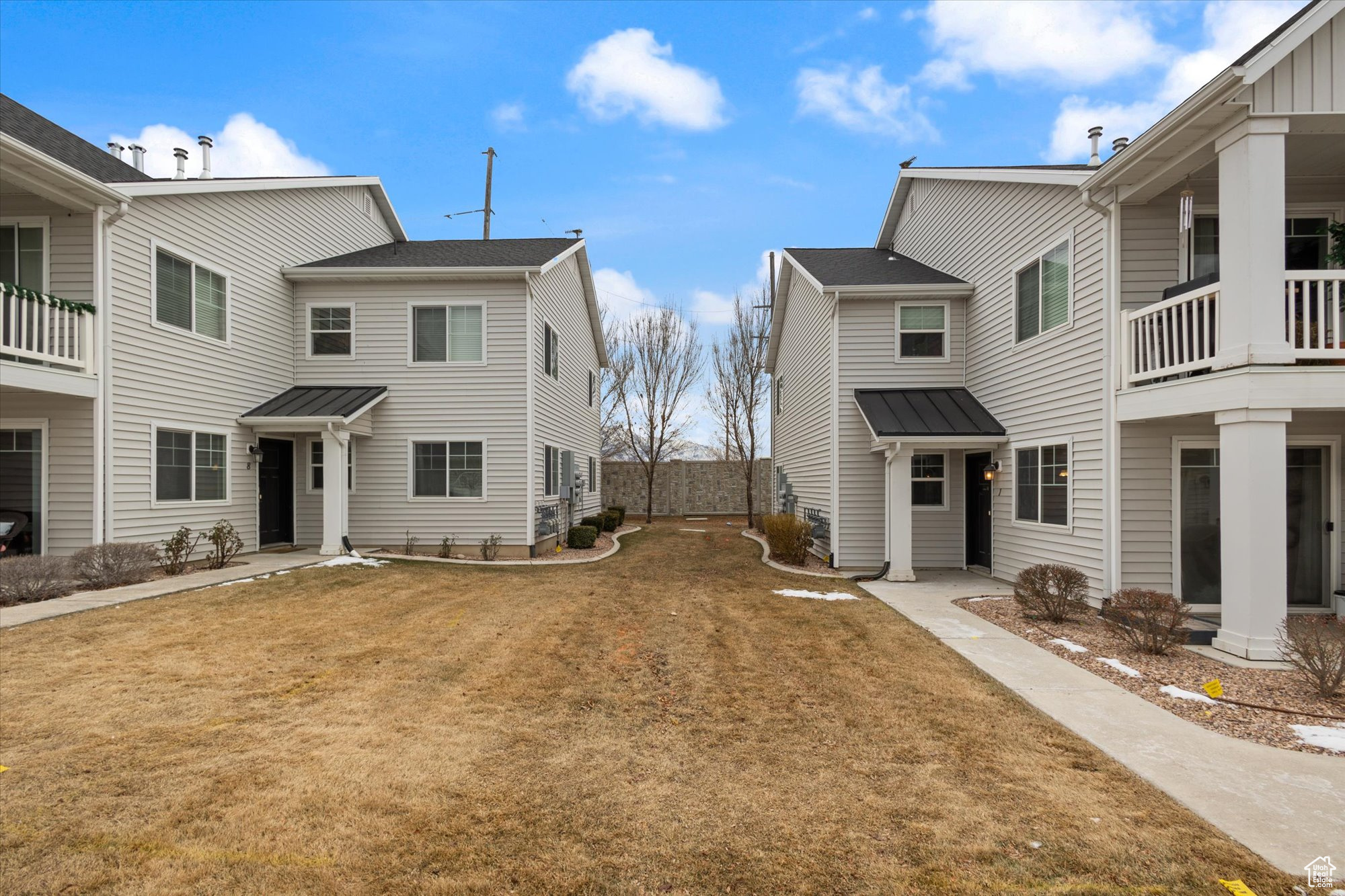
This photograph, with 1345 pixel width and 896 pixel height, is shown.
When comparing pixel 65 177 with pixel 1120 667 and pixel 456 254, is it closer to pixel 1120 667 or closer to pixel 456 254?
pixel 456 254

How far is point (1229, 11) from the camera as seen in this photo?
34.1 feet

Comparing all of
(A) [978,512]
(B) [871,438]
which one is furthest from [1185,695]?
(B) [871,438]

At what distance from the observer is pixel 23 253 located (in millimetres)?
9461

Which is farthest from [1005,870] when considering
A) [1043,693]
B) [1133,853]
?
[1043,693]

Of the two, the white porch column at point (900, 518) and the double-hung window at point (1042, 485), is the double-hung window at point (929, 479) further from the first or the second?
the double-hung window at point (1042, 485)

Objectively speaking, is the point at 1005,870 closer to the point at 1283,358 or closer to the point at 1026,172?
the point at 1283,358

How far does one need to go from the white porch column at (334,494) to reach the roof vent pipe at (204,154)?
6.11 meters

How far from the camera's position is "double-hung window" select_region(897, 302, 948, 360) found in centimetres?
1225

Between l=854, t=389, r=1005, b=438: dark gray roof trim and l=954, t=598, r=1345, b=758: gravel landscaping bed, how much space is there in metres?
3.86

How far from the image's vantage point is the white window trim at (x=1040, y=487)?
873cm

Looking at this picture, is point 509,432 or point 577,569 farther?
point 509,432

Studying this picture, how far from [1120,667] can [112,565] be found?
11.9 metres

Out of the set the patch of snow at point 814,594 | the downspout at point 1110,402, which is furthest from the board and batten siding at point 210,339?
the downspout at point 1110,402

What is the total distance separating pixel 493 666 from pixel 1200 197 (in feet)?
32.0
